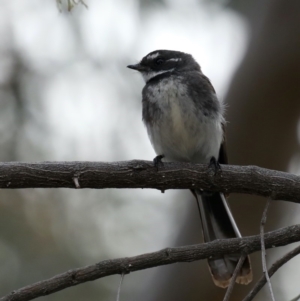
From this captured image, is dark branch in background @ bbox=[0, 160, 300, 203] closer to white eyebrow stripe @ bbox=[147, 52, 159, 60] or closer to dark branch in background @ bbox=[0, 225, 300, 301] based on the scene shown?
dark branch in background @ bbox=[0, 225, 300, 301]

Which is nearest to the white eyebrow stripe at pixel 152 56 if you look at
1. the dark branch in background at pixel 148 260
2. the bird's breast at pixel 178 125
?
the bird's breast at pixel 178 125

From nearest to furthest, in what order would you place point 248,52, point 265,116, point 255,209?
point 255,209, point 265,116, point 248,52

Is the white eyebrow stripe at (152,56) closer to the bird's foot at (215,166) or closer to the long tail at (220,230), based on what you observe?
the long tail at (220,230)

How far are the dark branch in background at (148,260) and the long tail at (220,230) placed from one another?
74cm

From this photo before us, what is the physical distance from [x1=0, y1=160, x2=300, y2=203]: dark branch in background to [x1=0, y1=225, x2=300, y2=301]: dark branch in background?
14.1 inches

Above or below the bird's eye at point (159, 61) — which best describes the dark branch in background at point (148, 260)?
below

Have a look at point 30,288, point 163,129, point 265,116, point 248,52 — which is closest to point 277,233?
point 30,288

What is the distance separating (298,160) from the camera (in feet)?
17.0

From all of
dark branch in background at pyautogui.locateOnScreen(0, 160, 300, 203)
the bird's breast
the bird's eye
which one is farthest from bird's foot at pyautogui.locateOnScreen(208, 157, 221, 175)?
the bird's eye

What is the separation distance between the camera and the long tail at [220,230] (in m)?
3.84

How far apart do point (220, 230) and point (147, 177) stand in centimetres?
109

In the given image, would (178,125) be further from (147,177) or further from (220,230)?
(147,177)

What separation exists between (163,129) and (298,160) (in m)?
1.41

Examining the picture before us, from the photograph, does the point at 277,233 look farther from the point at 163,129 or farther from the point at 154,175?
the point at 163,129
